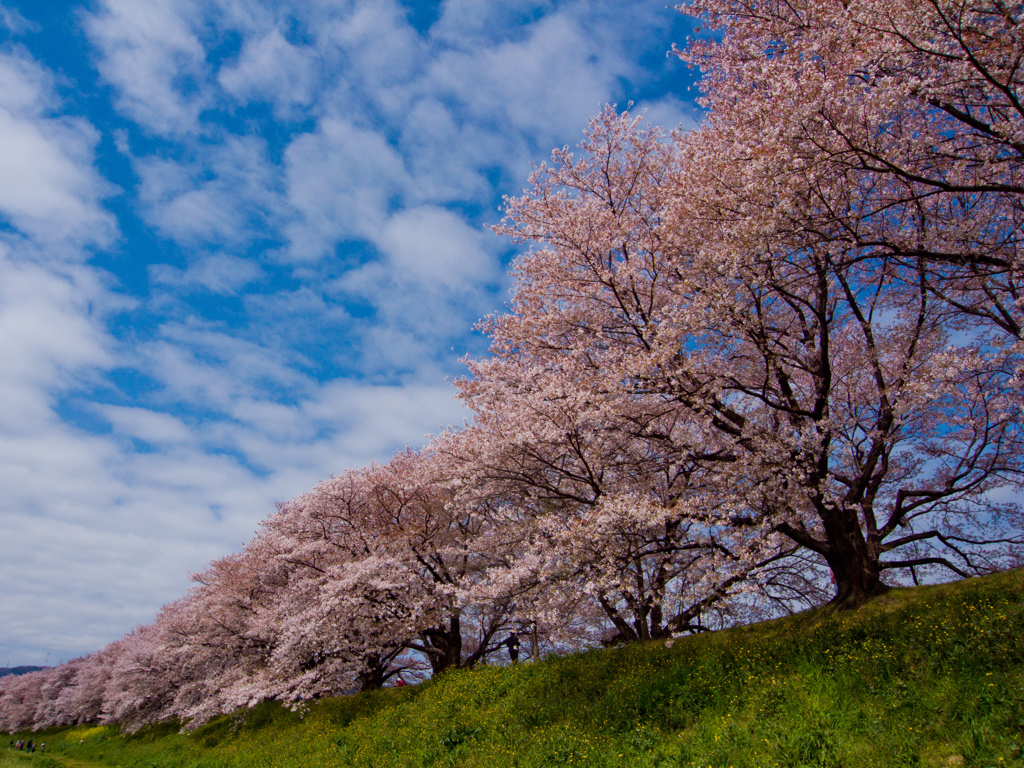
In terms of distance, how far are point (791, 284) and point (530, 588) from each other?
9.51m

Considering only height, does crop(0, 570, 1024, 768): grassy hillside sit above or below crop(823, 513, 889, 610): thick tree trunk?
below

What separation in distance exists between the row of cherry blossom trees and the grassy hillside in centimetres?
139

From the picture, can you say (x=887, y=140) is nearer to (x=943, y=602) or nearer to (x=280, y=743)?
(x=943, y=602)

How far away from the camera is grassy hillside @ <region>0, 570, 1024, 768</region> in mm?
6984

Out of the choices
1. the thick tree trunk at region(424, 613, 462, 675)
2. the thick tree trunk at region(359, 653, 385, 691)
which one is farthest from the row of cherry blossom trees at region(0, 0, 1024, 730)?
the thick tree trunk at region(359, 653, 385, 691)

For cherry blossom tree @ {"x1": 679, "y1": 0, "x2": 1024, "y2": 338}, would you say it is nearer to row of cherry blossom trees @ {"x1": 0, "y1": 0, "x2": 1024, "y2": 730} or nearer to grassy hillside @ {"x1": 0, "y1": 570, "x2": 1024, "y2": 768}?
row of cherry blossom trees @ {"x1": 0, "y1": 0, "x2": 1024, "y2": 730}

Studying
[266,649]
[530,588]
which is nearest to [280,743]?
[266,649]

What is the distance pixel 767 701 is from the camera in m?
8.95

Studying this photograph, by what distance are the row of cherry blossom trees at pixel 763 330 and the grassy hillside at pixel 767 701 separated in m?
1.39

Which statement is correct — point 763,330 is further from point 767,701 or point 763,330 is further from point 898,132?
point 767,701

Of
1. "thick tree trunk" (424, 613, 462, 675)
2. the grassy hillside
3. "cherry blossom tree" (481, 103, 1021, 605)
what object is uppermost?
"cherry blossom tree" (481, 103, 1021, 605)

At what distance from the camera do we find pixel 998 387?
1269cm

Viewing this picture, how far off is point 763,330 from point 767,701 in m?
7.53

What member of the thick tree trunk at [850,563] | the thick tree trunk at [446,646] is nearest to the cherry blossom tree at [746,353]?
the thick tree trunk at [850,563]
